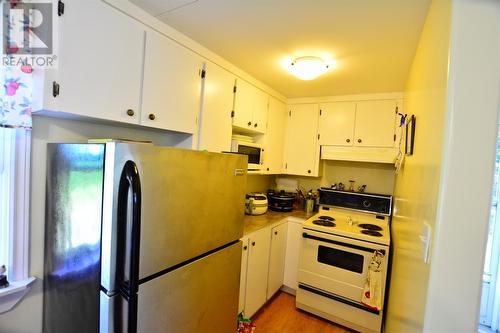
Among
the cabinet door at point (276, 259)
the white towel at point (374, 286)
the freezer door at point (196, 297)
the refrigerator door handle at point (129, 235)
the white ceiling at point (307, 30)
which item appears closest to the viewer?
the refrigerator door handle at point (129, 235)

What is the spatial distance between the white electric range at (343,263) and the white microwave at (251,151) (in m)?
0.79

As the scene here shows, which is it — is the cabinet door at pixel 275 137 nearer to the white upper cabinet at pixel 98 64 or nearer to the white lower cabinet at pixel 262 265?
the white lower cabinet at pixel 262 265

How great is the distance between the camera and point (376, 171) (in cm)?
278

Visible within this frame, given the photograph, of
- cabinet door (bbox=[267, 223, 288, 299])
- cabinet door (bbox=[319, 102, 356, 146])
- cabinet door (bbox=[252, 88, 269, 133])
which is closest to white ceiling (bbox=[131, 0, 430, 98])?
cabinet door (bbox=[252, 88, 269, 133])

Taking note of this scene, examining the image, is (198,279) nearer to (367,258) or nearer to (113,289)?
(113,289)

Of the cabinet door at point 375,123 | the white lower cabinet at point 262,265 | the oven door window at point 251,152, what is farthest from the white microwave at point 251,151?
the cabinet door at point 375,123

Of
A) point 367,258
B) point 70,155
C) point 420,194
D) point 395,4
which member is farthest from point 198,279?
point 395,4

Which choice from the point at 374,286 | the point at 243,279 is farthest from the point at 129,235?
the point at 374,286

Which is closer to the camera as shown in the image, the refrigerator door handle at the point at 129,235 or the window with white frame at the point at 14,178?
the refrigerator door handle at the point at 129,235

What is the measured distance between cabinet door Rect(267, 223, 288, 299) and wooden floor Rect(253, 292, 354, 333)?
5.8 inches

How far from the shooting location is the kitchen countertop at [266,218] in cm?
206

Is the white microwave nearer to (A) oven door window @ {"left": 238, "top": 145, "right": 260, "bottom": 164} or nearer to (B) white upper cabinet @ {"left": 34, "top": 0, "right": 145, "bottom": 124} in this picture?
(A) oven door window @ {"left": 238, "top": 145, "right": 260, "bottom": 164}

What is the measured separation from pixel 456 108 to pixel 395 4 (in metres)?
0.79

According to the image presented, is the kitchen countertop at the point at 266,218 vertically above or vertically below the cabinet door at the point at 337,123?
below
